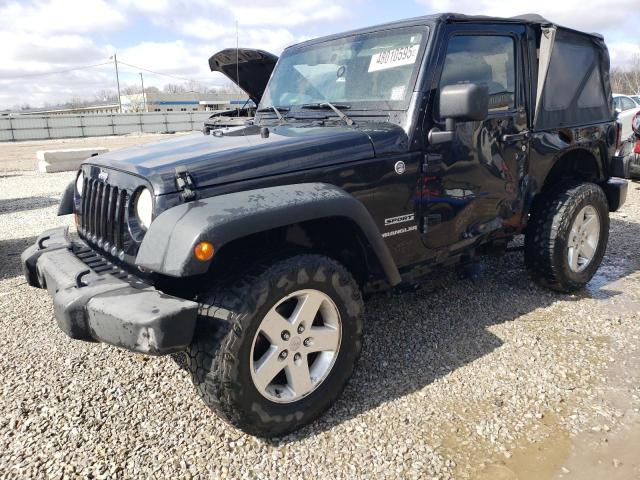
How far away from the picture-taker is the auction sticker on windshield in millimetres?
3137

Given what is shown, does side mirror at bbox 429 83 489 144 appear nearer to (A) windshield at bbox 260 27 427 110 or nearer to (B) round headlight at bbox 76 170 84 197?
(A) windshield at bbox 260 27 427 110

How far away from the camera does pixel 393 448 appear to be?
245 cm

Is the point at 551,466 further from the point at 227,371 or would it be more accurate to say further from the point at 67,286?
the point at 67,286

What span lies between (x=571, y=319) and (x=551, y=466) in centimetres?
178

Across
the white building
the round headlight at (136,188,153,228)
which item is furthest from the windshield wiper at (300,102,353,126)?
the white building

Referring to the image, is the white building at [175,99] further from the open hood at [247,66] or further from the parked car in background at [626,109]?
the open hood at [247,66]

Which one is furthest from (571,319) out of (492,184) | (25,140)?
(25,140)

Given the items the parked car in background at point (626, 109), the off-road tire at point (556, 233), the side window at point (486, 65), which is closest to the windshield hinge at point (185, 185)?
the side window at point (486, 65)

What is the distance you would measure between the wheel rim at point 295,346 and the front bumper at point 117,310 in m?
0.41

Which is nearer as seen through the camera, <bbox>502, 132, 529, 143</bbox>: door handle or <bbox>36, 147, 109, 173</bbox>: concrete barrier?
<bbox>502, 132, 529, 143</bbox>: door handle

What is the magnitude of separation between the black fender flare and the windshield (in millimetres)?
953

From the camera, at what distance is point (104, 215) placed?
110 inches

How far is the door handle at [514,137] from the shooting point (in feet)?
11.7

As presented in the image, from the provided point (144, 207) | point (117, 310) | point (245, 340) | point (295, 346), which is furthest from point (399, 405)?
point (144, 207)
